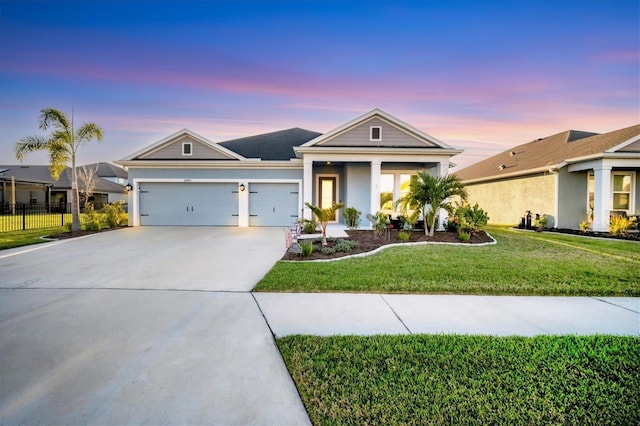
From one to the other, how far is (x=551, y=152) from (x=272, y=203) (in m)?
14.6

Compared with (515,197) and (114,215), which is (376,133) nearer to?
(515,197)

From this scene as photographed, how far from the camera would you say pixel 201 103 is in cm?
1524

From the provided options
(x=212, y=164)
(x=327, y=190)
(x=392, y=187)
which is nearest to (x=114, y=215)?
(x=212, y=164)

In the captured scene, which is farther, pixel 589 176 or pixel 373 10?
pixel 589 176

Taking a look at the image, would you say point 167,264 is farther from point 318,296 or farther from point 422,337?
point 422,337

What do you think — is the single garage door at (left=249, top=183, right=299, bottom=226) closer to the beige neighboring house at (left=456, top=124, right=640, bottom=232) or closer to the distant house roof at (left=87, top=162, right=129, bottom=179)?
the beige neighboring house at (left=456, top=124, right=640, bottom=232)

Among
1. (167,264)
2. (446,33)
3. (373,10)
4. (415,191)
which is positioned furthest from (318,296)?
(446,33)

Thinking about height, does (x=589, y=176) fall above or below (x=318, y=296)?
above

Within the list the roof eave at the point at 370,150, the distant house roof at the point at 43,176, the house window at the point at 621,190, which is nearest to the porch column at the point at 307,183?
the roof eave at the point at 370,150

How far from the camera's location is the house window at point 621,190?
13.3 metres

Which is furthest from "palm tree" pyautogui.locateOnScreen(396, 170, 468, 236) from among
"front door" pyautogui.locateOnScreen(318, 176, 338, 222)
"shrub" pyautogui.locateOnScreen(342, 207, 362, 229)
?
"front door" pyautogui.locateOnScreen(318, 176, 338, 222)

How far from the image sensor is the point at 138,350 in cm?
295

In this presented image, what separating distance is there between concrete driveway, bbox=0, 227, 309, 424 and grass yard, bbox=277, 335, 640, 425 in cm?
30

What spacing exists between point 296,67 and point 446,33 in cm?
591
